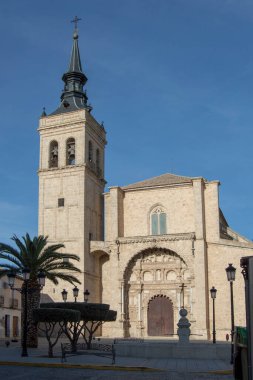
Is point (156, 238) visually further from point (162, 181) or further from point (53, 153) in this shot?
point (53, 153)

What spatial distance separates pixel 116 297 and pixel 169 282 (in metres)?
3.95

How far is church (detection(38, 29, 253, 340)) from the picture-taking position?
3566 cm

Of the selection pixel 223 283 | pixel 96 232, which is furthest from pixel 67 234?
pixel 223 283

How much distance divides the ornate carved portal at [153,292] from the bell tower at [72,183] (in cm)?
307

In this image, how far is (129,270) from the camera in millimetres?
38500

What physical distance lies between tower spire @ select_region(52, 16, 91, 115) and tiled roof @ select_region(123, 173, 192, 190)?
7.63 m

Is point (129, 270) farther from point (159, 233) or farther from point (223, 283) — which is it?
point (223, 283)

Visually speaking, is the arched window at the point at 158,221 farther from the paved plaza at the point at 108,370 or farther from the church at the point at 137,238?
the paved plaza at the point at 108,370

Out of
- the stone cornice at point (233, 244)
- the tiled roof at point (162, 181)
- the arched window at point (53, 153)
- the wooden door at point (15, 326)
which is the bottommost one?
the wooden door at point (15, 326)

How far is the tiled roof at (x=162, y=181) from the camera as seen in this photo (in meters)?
39.3

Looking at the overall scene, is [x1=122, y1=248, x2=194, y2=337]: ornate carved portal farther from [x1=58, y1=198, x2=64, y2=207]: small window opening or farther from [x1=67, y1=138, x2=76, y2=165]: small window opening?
[x1=67, y1=138, x2=76, y2=165]: small window opening

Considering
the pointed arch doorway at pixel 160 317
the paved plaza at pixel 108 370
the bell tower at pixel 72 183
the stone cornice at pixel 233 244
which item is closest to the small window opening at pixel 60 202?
the bell tower at pixel 72 183

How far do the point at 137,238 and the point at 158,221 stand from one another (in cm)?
268

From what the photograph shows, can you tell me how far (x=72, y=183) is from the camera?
131 feet
